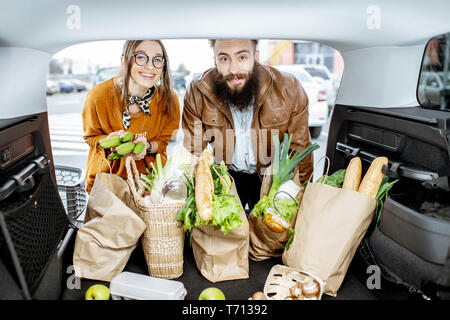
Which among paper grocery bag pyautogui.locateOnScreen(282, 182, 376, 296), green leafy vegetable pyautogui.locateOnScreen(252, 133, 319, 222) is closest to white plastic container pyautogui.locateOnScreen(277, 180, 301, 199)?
green leafy vegetable pyautogui.locateOnScreen(252, 133, 319, 222)

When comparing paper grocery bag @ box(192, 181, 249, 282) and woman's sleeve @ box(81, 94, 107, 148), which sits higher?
woman's sleeve @ box(81, 94, 107, 148)

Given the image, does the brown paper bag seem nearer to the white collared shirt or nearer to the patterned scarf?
the white collared shirt

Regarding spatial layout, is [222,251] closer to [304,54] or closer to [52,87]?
[52,87]

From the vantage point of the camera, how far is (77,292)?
192 cm

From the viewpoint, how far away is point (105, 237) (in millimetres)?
1935

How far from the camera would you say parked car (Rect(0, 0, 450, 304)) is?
1.64 m

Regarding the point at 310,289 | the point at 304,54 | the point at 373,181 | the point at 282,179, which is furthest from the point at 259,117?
the point at 304,54

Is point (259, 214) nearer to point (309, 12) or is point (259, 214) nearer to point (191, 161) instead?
point (191, 161)

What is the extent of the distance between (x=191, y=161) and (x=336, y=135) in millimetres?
952

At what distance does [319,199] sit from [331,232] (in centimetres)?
17

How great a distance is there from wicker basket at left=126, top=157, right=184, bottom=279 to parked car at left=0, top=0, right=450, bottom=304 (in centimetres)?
5

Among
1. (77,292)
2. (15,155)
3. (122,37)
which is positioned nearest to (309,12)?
(122,37)

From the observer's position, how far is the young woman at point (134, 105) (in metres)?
2.43

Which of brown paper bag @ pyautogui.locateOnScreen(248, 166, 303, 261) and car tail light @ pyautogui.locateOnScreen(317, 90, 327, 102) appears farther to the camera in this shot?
car tail light @ pyautogui.locateOnScreen(317, 90, 327, 102)
